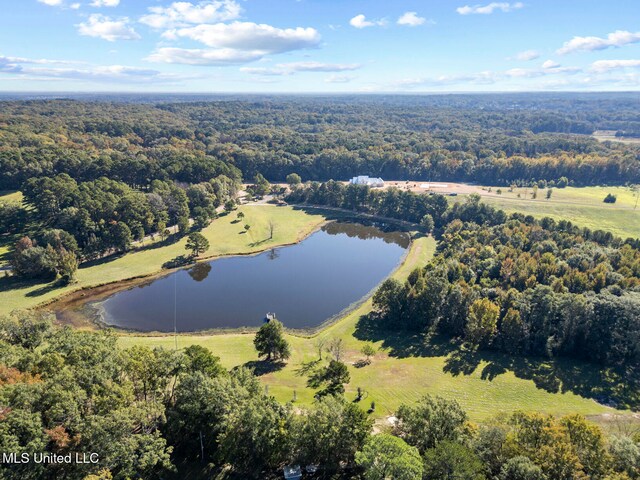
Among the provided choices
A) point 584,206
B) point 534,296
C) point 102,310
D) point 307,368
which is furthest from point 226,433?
point 584,206

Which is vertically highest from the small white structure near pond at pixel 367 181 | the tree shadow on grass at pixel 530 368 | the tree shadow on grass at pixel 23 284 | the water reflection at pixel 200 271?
the small white structure near pond at pixel 367 181

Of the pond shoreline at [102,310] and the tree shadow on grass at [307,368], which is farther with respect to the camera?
the pond shoreline at [102,310]

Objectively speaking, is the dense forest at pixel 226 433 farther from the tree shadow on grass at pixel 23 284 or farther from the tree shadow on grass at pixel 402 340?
the tree shadow on grass at pixel 23 284

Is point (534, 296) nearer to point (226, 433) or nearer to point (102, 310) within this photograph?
point (226, 433)

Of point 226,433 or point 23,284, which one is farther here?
point 23,284

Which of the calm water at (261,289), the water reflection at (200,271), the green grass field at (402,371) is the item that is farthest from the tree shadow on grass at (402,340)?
the water reflection at (200,271)

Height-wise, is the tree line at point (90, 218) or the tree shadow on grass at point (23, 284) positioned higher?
the tree line at point (90, 218)

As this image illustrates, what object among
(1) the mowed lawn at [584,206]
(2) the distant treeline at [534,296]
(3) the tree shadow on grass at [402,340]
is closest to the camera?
(2) the distant treeline at [534,296]
